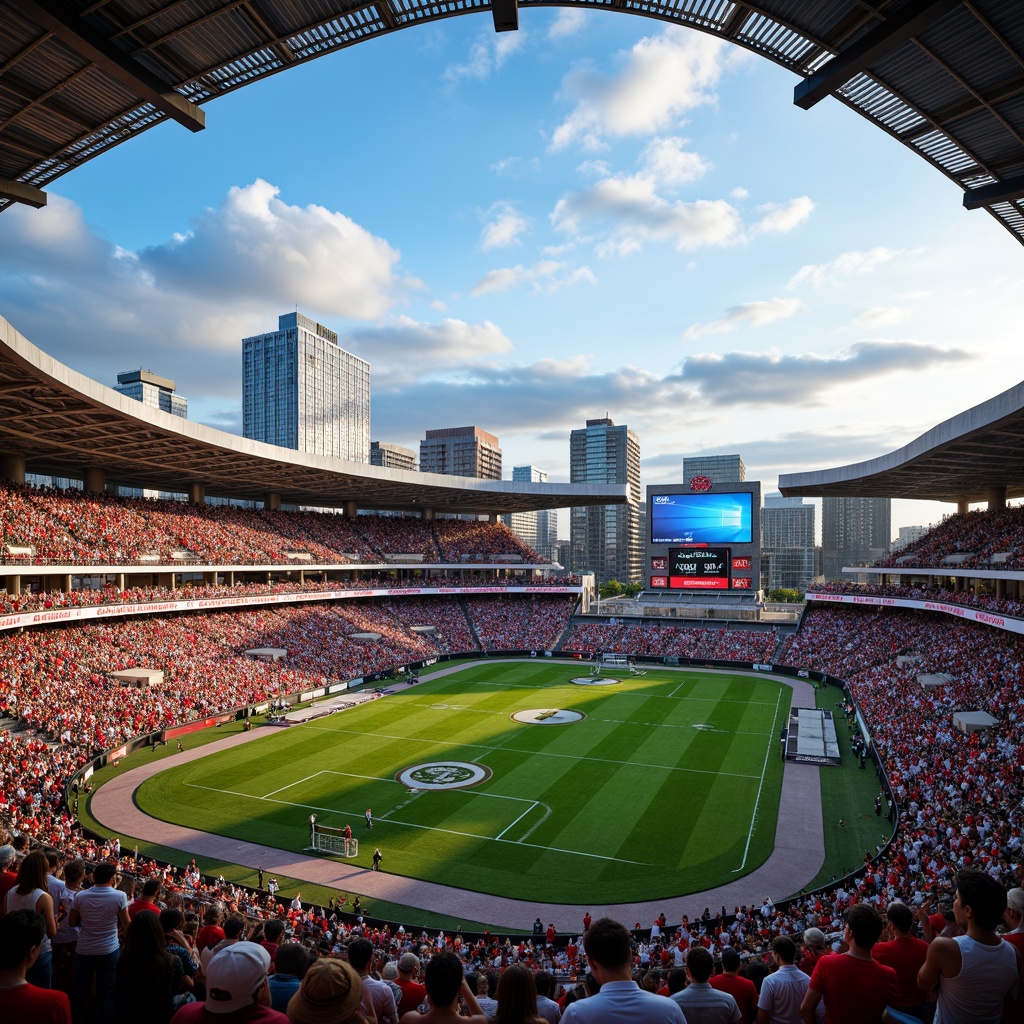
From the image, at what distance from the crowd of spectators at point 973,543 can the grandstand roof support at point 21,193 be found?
4484cm

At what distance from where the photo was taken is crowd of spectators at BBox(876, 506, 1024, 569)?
1667 inches

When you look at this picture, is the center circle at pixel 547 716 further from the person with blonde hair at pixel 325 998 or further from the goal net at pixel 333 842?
the person with blonde hair at pixel 325 998

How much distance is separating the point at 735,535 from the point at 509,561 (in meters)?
25.3

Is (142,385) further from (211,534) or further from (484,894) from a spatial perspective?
(484,894)

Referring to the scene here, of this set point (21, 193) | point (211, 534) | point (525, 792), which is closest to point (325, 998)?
point (21, 193)

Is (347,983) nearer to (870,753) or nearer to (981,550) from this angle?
(870,753)

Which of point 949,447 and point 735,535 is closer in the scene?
point 949,447

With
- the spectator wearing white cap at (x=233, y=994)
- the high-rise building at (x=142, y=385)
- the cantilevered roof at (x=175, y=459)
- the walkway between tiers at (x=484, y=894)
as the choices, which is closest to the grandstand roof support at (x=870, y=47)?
the spectator wearing white cap at (x=233, y=994)

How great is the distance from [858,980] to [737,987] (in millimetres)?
1585

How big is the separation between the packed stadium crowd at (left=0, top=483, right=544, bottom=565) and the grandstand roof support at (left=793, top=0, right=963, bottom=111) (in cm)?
4160

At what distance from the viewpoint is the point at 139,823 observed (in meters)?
26.8

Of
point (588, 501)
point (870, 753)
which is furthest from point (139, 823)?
point (588, 501)

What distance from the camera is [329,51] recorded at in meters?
12.1

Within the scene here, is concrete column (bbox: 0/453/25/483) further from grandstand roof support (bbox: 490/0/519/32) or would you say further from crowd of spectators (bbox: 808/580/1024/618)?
crowd of spectators (bbox: 808/580/1024/618)
